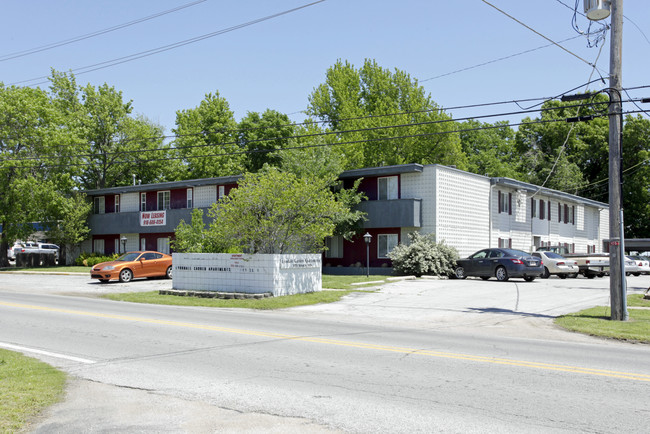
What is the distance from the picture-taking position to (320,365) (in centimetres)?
893

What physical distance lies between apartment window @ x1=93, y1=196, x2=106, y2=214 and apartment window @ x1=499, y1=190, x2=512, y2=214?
30486 mm

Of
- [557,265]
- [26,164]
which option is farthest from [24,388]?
[26,164]

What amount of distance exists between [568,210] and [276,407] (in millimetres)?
44383

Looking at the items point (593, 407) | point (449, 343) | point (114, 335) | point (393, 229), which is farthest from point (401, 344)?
point (393, 229)

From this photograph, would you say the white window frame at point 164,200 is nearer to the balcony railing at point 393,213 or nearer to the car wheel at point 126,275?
the car wheel at point 126,275

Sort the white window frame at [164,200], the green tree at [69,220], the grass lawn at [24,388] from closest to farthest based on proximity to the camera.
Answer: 1. the grass lawn at [24,388]
2. the white window frame at [164,200]
3. the green tree at [69,220]

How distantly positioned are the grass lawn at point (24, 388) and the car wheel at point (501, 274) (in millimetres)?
22632

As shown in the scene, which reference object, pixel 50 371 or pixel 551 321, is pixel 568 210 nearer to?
pixel 551 321

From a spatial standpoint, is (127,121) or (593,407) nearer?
(593,407)

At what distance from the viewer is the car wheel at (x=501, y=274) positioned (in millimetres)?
27875

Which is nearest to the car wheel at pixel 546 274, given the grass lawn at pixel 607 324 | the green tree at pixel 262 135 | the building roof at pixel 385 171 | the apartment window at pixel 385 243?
the apartment window at pixel 385 243

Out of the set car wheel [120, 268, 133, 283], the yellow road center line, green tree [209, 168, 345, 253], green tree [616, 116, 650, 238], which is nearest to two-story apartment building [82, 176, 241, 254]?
car wheel [120, 268, 133, 283]

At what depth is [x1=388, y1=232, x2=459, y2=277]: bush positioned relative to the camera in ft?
100

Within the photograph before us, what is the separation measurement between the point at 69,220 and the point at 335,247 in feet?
70.2
